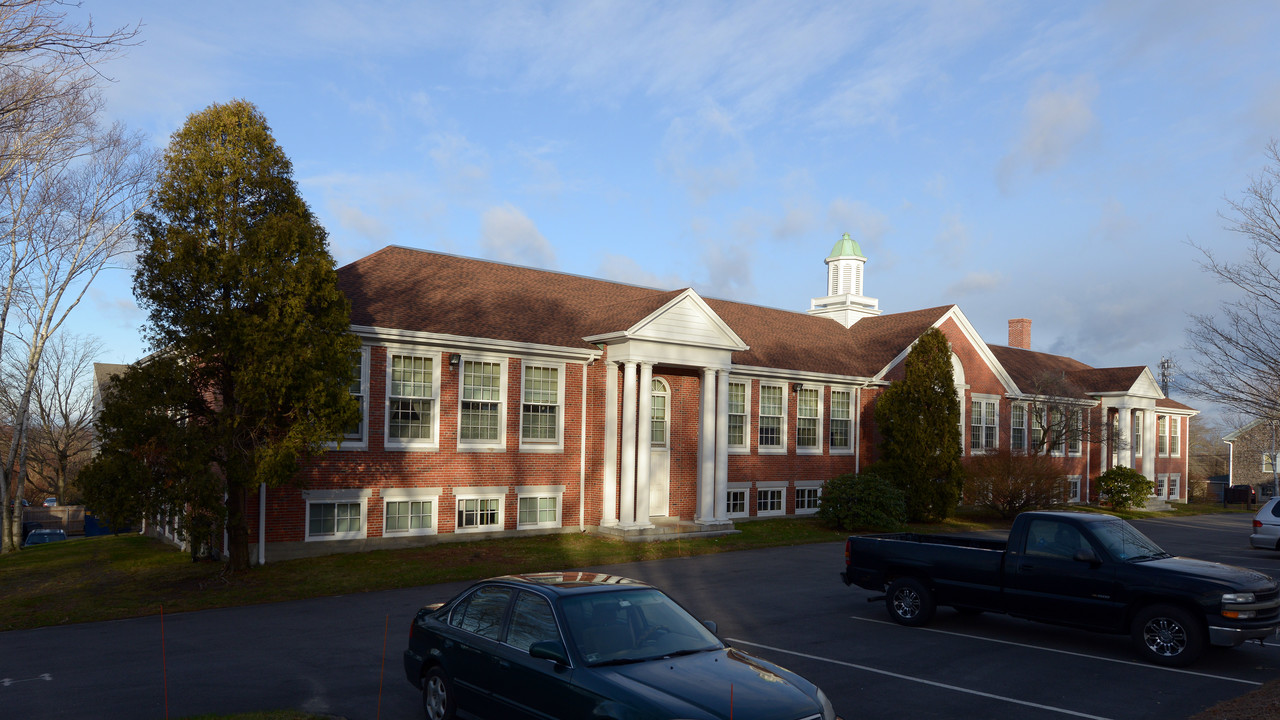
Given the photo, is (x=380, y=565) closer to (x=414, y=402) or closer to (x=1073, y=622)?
(x=414, y=402)

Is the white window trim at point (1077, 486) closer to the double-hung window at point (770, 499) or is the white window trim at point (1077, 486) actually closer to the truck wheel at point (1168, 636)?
the double-hung window at point (770, 499)

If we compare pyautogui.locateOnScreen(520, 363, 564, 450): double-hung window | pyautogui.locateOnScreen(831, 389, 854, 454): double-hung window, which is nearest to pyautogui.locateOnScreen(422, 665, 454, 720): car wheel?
pyautogui.locateOnScreen(520, 363, 564, 450): double-hung window

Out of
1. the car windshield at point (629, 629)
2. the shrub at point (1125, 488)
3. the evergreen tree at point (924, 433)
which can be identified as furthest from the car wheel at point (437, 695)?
the shrub at point (1125, 488)

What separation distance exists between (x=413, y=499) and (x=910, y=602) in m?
12.1

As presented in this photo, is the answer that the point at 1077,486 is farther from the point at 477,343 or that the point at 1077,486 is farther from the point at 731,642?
the point at 731,642

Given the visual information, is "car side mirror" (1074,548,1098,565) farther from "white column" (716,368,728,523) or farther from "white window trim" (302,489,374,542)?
"white window trim" (302,489,374,542)

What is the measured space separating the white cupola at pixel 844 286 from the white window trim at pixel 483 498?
2316cm

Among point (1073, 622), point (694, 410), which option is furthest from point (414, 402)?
point (1073, 622)

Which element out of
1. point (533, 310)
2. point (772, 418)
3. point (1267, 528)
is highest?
point (533, 310)

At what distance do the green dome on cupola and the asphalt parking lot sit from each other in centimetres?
2903

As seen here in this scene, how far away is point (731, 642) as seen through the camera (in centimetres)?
1120

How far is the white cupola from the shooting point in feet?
133

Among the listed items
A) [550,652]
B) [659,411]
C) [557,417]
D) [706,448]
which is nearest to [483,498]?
[557,417]

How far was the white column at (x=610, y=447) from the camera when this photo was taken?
23078mm
